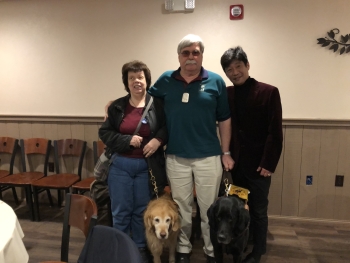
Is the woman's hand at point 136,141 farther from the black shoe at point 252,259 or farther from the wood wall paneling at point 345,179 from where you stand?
the wood wall paneling at point 345,179

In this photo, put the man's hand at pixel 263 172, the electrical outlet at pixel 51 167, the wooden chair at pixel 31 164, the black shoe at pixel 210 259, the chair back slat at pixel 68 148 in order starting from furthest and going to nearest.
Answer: the electrical outlet at pixel 51 167, the chair back slat at pixel 68 148, the wooden chair at pixel 31 164, the black shoe at pixel 210 259, the man's hand at pixel 263 172

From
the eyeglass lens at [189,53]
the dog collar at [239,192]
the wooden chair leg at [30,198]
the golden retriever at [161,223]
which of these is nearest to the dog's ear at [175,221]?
the golden retriever at [161,223]

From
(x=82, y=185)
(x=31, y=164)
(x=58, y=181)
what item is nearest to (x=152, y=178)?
(x=82, y=185)

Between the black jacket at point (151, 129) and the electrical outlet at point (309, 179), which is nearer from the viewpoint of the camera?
the black jacket at point (151, 129)

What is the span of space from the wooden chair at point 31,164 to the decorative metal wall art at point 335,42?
9.51 ft

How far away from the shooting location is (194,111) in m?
1.76

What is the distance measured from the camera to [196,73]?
179 centimetres

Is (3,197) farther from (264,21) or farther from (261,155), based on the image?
(264,21)

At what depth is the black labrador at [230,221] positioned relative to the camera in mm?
1639

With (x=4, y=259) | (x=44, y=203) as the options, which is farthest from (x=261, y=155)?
(x=44, y=203)

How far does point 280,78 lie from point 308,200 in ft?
4.01

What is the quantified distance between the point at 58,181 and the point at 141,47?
157 cm

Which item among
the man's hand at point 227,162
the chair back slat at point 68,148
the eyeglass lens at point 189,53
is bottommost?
the chair back slat at point 68,148

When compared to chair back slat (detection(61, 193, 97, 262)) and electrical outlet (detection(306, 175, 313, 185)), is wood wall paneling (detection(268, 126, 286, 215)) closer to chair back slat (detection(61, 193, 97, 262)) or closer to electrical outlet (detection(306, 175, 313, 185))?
electrical outlet (detection(306, 175, 313, 185))
